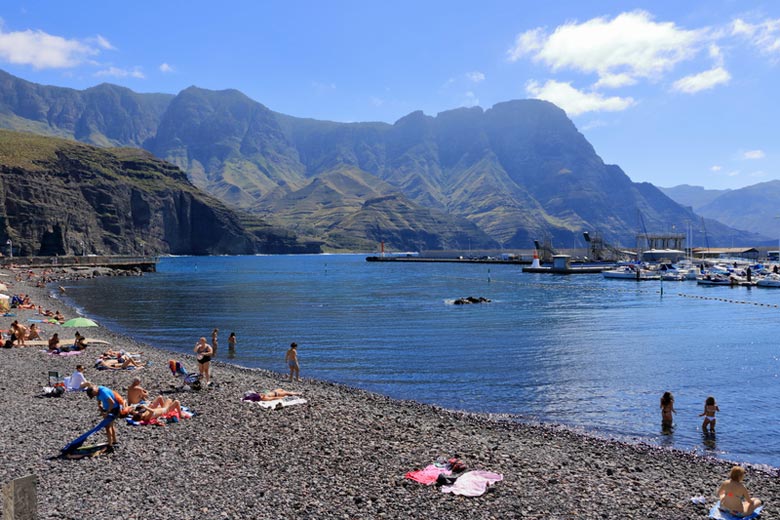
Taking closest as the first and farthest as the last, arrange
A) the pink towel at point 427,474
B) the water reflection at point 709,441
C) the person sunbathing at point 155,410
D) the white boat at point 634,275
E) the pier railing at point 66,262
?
the pink towel at point 427,474 → the person sunbathing at point 155,410 → the water reflection at point 709,441 → the white boat at point 634,275 → the pier railing at point 66,262

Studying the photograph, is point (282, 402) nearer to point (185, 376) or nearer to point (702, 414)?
point (185, 376)

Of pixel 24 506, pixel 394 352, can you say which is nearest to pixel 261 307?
pixel 394 352

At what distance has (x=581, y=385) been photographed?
99.9 ft

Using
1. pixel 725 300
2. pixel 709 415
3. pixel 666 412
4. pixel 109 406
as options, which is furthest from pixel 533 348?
pixel 725 300

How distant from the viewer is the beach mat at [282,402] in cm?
2289

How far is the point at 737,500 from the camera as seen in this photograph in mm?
13320

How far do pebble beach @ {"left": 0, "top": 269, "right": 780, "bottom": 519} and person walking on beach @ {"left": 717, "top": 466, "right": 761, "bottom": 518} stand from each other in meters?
0.52

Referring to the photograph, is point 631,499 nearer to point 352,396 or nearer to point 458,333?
point 352,396

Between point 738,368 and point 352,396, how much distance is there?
24.2 m

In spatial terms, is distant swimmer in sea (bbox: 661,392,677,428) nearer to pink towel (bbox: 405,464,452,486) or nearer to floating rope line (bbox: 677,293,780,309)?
pink towel (bbox: 405,464,452,486)

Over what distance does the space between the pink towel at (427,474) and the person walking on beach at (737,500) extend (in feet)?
21.3

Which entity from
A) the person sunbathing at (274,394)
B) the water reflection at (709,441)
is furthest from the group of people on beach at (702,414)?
the person sunbathing at (274,394)

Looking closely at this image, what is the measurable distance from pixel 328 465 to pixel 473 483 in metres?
4.03

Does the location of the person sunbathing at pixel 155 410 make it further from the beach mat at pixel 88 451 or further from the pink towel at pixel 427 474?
the pink towel at pixel 427 474
